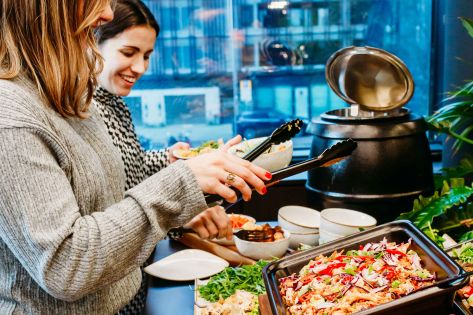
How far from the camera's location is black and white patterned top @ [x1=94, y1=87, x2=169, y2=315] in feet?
7.54

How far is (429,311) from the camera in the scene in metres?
1.15

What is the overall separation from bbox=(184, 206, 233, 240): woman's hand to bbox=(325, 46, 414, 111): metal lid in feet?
3.47

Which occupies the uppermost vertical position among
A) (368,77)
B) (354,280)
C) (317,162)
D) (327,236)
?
(368,77)

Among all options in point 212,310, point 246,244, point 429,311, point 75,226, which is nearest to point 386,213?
point 246,244

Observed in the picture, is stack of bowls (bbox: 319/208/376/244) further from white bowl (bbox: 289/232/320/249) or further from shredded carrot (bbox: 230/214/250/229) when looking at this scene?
shredded carrot (bbox: 230/214/250/229)

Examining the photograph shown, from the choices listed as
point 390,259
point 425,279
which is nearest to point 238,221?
point 390,259

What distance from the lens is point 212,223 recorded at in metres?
1.97

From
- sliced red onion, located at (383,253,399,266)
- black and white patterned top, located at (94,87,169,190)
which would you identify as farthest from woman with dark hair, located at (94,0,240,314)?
sliced red onion, located at (383,253,399,266)

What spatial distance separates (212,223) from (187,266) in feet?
0.56

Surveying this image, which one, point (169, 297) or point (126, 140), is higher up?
point (126, 140)

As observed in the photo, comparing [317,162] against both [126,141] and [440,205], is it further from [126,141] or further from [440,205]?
[126,141]

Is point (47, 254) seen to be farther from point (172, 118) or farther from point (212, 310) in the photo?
point (172, 118)

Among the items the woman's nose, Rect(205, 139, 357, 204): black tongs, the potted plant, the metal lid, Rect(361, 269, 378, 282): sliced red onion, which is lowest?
Rect(361, 269, 378, 282): sliced red onion

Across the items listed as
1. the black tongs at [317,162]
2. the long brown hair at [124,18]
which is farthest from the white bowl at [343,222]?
the long brown hair at [124,18]
